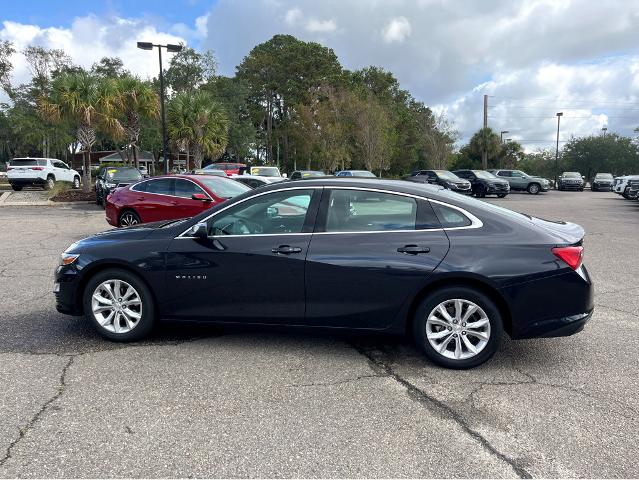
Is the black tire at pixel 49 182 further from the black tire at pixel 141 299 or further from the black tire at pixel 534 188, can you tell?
the black tire at pixel 534 188

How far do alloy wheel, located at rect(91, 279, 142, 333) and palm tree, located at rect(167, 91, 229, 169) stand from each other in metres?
24.4

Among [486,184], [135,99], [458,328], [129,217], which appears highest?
[135,99]

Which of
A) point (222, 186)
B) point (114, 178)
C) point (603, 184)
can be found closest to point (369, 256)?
point (222, 186)

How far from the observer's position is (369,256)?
3959mm

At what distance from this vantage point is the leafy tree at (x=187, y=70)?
45.9 meters

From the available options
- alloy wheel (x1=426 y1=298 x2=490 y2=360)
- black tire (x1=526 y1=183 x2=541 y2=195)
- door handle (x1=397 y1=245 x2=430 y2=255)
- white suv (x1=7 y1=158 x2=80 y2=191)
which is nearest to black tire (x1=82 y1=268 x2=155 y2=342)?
door handle (x1=397 y1=245 x2=430 y2=255)

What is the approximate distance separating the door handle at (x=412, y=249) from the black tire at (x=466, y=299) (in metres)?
0.34

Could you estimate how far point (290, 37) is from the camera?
185 feet

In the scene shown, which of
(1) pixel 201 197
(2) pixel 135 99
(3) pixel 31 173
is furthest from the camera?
(3) pixel 31 173

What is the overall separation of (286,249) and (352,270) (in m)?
0.57

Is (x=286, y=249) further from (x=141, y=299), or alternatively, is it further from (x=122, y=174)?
(x=122, y=174)

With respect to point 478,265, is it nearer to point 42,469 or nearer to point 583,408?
point 583,408

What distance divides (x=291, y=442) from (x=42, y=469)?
4.40 ft

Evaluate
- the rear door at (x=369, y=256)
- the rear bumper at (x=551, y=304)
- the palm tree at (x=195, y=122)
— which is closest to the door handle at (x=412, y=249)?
the rear door at (x=369, y=256)
